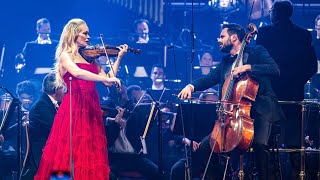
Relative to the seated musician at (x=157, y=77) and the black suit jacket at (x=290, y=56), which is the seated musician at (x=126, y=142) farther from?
the seated musician at (x=157, y=77)

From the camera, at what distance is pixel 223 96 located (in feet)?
26.9

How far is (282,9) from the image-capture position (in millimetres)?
9031

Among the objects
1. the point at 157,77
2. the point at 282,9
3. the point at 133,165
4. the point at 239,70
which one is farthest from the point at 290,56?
the point at 157,77

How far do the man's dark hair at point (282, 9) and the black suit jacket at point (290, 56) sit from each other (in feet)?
0.31

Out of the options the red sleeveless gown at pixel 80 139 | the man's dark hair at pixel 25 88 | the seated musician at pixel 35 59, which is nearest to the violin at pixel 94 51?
the red sleeveless gown at pixel 80 139

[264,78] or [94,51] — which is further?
[264,78]

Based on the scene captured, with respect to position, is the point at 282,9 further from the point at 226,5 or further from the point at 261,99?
the point at 226,5

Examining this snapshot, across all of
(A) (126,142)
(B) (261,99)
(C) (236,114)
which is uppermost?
(B) (261,99)

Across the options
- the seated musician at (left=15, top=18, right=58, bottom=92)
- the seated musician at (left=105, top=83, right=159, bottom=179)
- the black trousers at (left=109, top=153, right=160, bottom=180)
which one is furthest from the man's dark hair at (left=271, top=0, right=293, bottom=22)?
the seated musician at (left=15, top=18, right=58, bottom=92)

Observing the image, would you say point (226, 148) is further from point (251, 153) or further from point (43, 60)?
point (43, 60)

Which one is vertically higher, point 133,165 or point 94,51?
point 94,51

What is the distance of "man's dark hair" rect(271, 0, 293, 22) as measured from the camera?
9.00 meters

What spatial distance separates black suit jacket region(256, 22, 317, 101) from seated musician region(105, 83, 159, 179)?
2255 millimetres

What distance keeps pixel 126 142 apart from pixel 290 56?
107 inches
